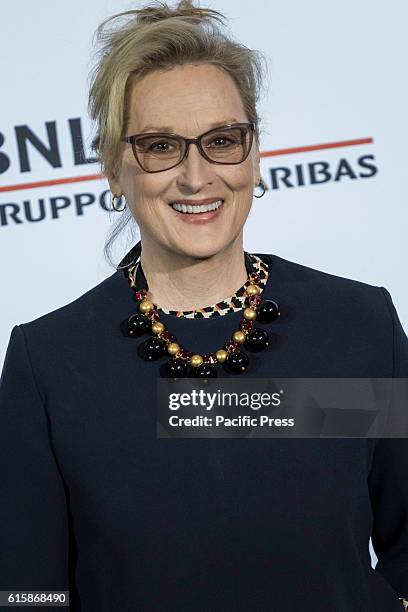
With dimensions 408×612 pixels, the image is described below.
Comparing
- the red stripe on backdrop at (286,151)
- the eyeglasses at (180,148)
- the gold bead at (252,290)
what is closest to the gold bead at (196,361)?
the gold bead at (252,290)

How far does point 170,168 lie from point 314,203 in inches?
34.6

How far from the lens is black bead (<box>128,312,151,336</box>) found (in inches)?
52.7

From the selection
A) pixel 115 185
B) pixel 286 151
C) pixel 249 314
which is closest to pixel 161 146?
pixel 115 185

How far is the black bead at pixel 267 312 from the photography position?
1.35 metres

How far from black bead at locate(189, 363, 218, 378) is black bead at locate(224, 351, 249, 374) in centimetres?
2

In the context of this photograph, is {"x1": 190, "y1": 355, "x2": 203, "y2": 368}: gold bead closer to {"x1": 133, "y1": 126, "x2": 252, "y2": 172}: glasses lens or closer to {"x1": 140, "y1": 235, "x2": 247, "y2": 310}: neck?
{"x1": 140, "y1": 235, "x2": 247, "y2": 310}: neck

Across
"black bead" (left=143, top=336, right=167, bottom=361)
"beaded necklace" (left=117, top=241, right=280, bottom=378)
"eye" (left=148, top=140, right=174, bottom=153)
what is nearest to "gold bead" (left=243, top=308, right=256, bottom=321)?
"beaded necklace" (left=117, top=241, right=280, bottom=378)

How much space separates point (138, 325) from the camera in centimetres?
134

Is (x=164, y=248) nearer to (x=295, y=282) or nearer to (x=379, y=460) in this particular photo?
(x=295, y=282)

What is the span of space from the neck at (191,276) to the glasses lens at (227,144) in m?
0.10

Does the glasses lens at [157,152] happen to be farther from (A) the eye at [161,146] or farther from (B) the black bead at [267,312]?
(B) the black bead at [267,312]

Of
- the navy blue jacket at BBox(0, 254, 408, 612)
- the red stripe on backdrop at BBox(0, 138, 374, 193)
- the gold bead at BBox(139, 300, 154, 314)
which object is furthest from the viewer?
the red stripe on backdrop at BBox(0, 138, 374, 193)

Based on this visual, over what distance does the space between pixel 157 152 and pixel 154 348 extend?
0.75ft

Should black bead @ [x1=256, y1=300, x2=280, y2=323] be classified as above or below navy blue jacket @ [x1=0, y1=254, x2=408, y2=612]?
above
